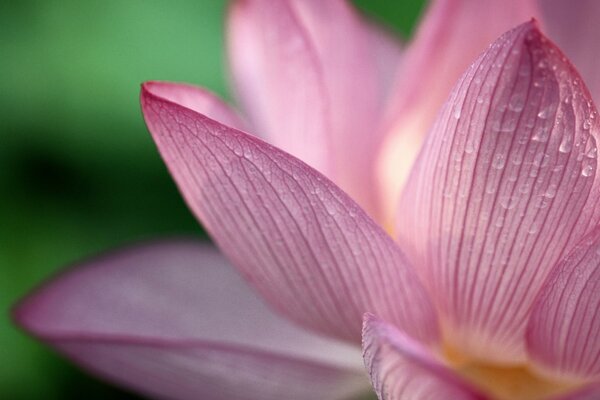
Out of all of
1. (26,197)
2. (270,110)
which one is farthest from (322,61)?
(26,197)

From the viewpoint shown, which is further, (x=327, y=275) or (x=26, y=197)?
(x=26, y=197)

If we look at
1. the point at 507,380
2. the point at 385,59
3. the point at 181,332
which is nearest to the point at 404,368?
the point at 507,380

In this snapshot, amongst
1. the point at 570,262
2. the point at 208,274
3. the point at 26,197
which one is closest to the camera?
the point at 570,262

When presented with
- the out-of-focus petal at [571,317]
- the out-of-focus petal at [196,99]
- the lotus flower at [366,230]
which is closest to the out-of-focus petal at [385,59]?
the lotus flower at [366,230]

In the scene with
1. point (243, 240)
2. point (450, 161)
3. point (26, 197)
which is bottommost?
point (26, 197)

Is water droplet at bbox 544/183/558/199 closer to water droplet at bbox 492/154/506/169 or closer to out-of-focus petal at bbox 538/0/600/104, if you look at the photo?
water droplet at bbox 492/154/506/169

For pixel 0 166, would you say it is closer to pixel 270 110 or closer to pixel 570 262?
pixel 270 110

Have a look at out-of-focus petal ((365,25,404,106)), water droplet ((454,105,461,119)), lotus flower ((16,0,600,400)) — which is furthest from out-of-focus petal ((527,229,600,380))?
out-of-focus petal ((365,25,404,106))
